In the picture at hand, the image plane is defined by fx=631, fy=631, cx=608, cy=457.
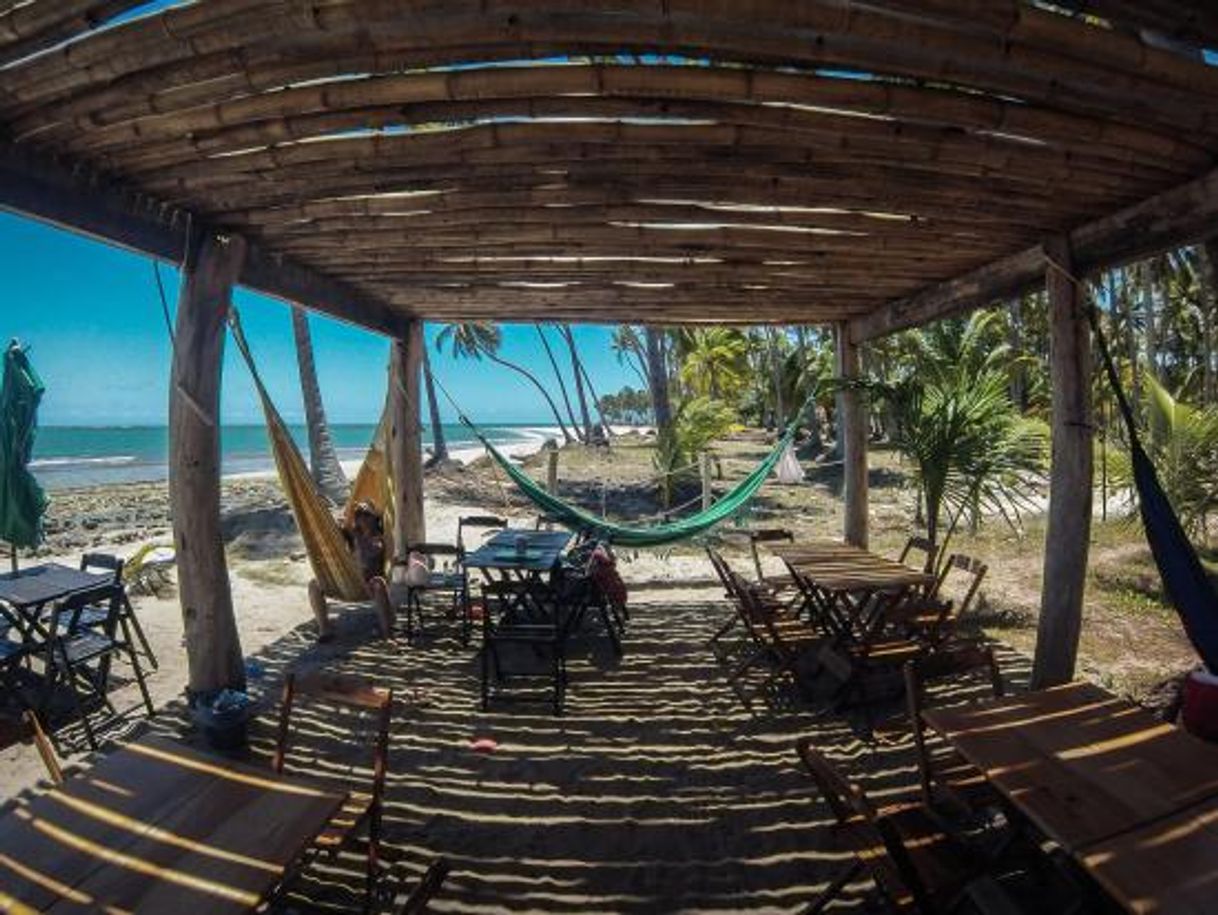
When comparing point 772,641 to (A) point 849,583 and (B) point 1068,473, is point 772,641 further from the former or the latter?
(B) point 1068,473

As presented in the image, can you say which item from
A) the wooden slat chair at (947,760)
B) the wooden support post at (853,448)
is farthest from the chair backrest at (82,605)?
the wooden support post at (853,448)

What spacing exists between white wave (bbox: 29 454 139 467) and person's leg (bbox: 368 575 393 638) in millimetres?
34816

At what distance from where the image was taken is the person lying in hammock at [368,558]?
4844 millimetres

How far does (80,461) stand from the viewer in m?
33.2

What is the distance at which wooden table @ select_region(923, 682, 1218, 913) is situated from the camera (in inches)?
55.0

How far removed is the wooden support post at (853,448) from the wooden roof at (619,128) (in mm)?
2216

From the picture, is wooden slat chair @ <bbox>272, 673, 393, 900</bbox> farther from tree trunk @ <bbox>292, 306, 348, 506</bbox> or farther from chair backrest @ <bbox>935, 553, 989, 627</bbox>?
tree trunk @ <bbox>292, 306, 348, 506</bbox>

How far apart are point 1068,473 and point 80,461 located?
4248 cm

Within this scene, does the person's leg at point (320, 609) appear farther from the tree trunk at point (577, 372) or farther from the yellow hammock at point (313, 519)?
the tree trunk at point (577, 372)

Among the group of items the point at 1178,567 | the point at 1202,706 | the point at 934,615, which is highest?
the point at 1178,567

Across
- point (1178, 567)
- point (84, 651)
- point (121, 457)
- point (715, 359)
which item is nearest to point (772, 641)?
point (1178, 567)

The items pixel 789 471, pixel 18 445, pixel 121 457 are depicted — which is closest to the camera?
pixel 18 445

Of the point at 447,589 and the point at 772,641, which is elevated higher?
the point at 447,589

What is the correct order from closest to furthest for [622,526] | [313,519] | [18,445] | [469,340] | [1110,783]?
[1110,783] < [18,445] < [313,519] < [622,526] < [469,340]
